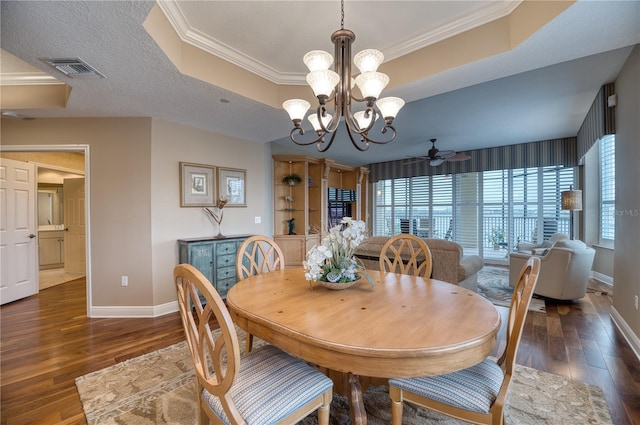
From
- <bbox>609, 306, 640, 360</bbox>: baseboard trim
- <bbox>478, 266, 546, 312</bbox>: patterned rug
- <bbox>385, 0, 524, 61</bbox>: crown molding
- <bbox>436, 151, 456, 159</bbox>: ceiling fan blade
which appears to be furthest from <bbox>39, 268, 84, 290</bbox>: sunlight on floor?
<bbox>609, 306, 640, 360</bbox>: baseboard trim

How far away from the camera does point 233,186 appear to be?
4383 millimetres

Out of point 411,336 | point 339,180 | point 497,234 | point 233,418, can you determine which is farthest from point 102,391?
point 497,234

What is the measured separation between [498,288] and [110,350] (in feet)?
16.9

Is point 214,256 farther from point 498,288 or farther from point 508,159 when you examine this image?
point 508,159

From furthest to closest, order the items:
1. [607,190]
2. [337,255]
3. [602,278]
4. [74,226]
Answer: [74,226] < [602,278] < [607,190] < [337,255]

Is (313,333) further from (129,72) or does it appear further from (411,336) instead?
(129,72)

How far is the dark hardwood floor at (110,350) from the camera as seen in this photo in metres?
1.87

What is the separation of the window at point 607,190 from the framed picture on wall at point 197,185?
6233 millimetres

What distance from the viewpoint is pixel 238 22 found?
2.30 meters

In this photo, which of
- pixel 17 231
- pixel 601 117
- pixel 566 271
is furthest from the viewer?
pixel 17 231

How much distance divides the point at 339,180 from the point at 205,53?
5.35 m

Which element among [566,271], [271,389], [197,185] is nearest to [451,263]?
[566,271]

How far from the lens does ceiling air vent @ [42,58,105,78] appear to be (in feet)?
7.28

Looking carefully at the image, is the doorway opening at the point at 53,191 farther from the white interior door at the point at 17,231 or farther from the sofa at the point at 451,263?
the sofa at the point at 451,263
